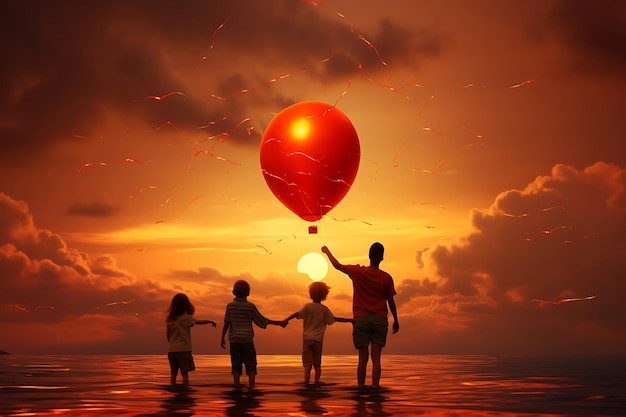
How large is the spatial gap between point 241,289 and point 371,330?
7.77 ft

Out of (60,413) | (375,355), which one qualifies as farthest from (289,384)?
(60,413)

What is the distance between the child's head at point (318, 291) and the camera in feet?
46.4

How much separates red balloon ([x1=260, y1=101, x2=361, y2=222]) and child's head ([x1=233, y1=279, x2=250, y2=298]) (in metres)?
3.28

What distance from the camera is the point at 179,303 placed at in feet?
47.3

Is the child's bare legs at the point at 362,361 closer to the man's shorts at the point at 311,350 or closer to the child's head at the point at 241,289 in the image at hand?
the man's shorts at the point at 311,350

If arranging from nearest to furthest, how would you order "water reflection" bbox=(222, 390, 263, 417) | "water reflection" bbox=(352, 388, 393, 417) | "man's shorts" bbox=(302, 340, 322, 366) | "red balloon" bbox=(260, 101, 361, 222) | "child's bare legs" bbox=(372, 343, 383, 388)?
"water reflection" bbox=(352, 388, 393, 417) < "water reflection" bbox=(222, 390, 263, 417) < "child's bare legs" bbox=(372, 343, 383, 388) < "man's shorts" bbox=(302, 340, 322, 366) < "red balloon" bbox=(260, 101, 361, 222)

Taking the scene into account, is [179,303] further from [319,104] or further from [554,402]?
[554,402]

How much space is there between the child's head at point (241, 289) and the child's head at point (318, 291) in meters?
1.09

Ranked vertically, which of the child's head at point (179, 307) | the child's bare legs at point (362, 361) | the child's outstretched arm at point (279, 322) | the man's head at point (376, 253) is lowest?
the child's bare legs at point (362, 361)

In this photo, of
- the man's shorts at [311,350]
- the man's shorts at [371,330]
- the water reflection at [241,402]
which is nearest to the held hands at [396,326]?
the man's shorts at [371,330]

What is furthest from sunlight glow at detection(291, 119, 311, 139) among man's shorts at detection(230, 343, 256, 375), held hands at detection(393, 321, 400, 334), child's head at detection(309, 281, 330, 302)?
held hands at detection(393, 321, 400, 334)

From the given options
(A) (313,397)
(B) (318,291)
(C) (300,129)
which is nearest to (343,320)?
(B) (318,291)

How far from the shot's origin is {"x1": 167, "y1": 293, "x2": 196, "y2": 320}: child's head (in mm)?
14305

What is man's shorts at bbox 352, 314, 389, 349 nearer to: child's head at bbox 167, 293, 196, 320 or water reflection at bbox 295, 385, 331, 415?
water reflection at bbox 295, 385, 331, 415
